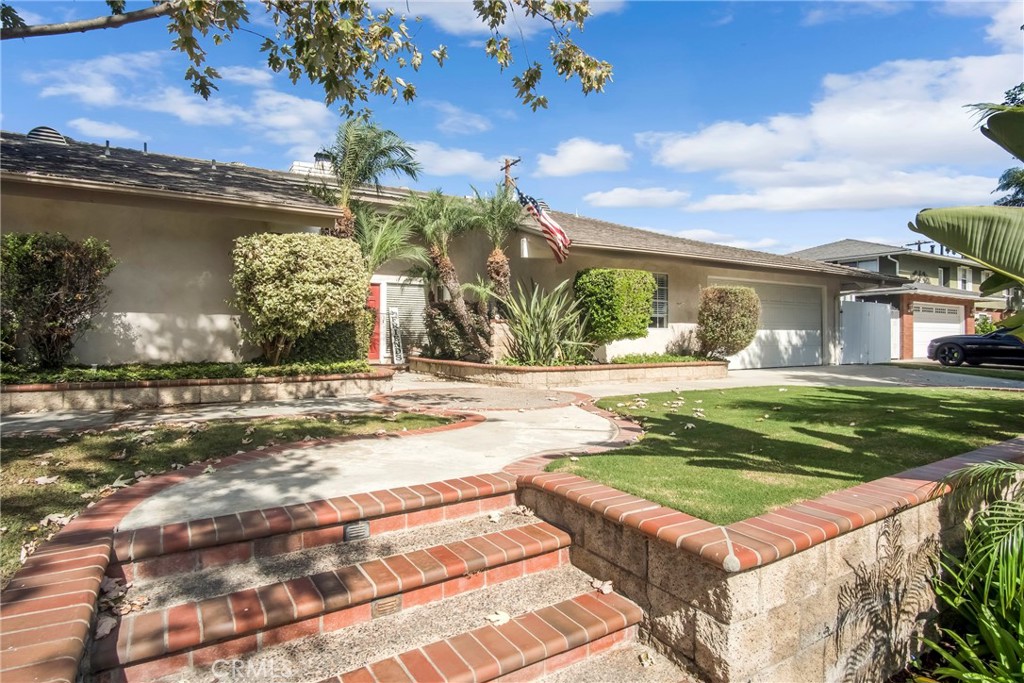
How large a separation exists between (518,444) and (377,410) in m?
3.01

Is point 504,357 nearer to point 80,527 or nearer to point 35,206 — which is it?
point 35,206

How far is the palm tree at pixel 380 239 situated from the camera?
40.4 ft

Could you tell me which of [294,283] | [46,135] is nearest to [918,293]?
[294,283]

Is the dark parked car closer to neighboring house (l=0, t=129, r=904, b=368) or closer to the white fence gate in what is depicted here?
the white fence gate

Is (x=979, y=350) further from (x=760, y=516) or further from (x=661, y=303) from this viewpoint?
(x=760, y=516)

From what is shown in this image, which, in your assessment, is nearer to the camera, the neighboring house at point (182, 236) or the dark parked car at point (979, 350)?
the neighboring house at point (182, 236)

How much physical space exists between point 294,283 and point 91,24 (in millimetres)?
4654

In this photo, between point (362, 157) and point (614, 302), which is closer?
point (362, 157)

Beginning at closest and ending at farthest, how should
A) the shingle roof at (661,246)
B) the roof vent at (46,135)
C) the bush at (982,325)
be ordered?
the roof vent at (46,135)
the shingle roof at (661,246)
the bush at (982,325)

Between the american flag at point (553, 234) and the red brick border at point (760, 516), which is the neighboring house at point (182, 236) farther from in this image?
the red brick border at point (760, 516)

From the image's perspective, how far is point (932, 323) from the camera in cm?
2561

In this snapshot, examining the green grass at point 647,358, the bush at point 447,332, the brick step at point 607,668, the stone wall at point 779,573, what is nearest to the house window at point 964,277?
the green grass at point 647,358

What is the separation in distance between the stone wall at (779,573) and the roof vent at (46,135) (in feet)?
Answer: 47.6

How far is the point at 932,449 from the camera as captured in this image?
4.93m
